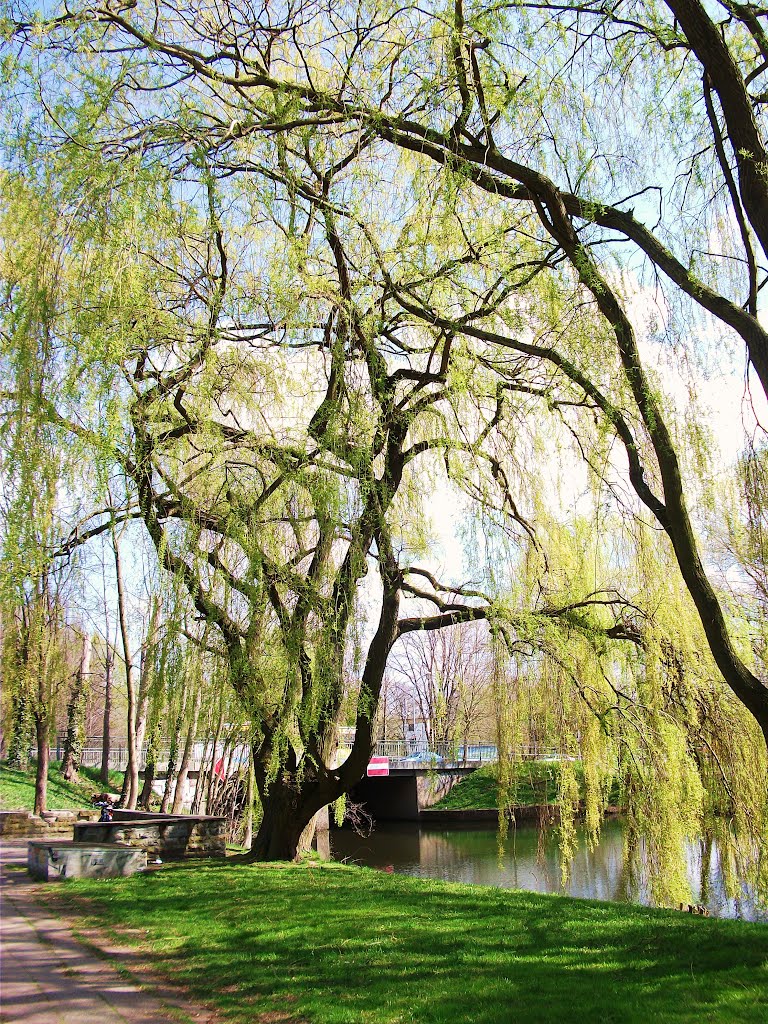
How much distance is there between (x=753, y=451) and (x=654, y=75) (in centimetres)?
257

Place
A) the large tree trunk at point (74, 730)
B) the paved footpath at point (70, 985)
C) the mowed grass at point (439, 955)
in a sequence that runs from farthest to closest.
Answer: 1. the large tree trunk at point (74, 730)
2. the paved footpath at point (70, 985)
3. the mowed grass at point (439, 955)

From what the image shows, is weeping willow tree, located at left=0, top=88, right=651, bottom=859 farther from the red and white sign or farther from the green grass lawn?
the red and white sign

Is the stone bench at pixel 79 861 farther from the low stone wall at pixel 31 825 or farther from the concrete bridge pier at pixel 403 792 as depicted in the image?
the concrete bridge pier at pixel 403 792

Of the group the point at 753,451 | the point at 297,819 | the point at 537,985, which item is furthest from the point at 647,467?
the point at 297,819

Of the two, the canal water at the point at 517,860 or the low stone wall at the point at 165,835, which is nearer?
the canal water at the point at 517,860

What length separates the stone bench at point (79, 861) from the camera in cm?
855

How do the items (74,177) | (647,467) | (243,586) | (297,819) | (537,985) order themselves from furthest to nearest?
(297,819) < (243,586) < (647,467) < (74,177) < (537,985)

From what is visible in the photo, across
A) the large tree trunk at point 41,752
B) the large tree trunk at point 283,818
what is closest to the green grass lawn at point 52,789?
the large tree trunk at point 41,752

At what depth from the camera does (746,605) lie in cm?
718

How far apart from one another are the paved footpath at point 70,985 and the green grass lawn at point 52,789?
48.9 ft

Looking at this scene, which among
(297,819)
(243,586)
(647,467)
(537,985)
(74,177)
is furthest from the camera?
(297,819)

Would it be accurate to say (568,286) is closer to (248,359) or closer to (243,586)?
(248,359)

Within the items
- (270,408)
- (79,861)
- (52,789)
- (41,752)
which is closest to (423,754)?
(52,789)

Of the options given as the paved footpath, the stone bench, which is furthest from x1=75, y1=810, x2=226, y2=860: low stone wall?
the paved footpath
